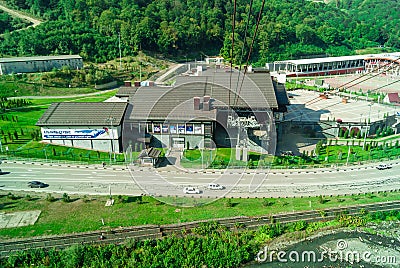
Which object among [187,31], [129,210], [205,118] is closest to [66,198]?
[129,210]

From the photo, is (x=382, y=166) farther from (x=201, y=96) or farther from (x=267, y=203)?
(x=201, y=96)

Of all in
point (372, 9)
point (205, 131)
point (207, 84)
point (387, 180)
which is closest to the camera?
point (387, 180)

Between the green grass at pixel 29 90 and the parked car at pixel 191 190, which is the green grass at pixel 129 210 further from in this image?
the green grass at pixel 29 90

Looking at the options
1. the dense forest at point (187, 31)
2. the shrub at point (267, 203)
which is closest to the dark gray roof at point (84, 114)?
Answer: the shrub at point (267, 203)

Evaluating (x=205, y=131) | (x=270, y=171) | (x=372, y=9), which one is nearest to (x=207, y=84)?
(x=205, y=131)

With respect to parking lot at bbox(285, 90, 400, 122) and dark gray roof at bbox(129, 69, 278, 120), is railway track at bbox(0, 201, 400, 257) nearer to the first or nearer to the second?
dark gray roof at bbox(129, 69, 278, 120)

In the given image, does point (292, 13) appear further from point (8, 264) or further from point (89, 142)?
point (8, 264)
